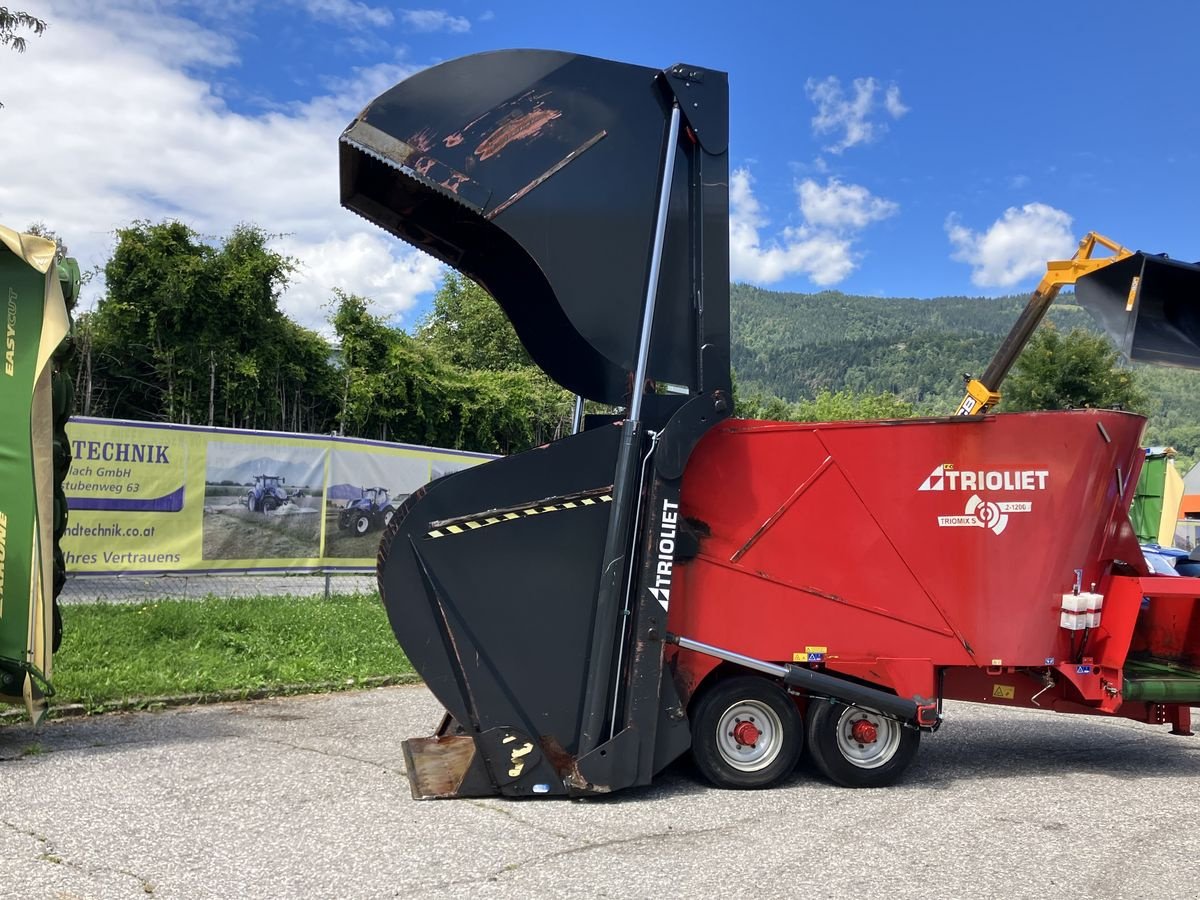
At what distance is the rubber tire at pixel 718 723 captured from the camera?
233 inches

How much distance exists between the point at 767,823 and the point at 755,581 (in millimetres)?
1370

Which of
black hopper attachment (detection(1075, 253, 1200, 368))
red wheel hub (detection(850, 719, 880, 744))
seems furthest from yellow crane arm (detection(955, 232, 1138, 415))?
red wheel hub (detection(850, 719, 880, 744))

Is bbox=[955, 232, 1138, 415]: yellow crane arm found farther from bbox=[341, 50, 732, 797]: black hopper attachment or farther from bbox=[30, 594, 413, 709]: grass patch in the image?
bbox=[30, 594, 413, 709]: grass patch

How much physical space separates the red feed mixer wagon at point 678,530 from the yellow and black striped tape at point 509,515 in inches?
0.5

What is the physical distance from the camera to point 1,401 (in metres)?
6.21

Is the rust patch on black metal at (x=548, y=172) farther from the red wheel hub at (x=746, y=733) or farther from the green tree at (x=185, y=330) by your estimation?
the green tree at (x=185, y=330)

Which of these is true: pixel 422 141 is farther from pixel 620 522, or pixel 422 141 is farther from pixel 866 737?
pixel 866 737

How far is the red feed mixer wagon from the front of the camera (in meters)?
5.45

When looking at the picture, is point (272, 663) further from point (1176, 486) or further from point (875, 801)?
point (1176, 486)

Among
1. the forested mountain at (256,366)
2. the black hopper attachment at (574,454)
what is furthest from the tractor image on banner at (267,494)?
the black hopper attachment at (574,454)

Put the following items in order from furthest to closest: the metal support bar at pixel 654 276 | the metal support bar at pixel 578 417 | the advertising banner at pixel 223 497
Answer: the advertising banner at pixel 223 497
the metal support bar at pixel 578 417
the metal support bar at pixel 654 276

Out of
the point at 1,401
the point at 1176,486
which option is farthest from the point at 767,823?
the point at 1176,486

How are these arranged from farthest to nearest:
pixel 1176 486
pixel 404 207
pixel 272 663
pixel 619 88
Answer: pixel 1176 486
pixel 272 663
pixel 404 207
pixel 619 88

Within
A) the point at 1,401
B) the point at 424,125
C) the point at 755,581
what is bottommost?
the point at 755,581
